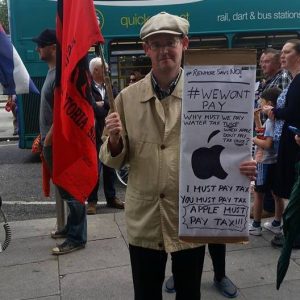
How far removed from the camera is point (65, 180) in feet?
10.2

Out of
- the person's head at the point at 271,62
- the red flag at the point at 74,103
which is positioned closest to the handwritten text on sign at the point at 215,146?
the red flag at the point at 74,103

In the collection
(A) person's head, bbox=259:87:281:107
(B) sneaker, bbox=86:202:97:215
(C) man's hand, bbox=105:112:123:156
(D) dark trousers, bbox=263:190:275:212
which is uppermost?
(A) person's head, bbox=259:87:281:107

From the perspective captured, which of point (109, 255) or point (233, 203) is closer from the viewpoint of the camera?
point (233, 203)

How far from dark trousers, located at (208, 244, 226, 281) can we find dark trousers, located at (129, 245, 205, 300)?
36.5 inches

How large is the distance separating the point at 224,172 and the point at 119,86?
6.04 m

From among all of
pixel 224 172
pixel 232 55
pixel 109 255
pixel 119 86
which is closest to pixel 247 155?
pixel 224 172

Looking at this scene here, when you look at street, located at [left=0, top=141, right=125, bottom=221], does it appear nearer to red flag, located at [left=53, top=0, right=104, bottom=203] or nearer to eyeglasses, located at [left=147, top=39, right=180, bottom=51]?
red flag, located at [left=53, top=0, right=104, bottom=203]

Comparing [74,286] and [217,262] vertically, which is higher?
[217,262]

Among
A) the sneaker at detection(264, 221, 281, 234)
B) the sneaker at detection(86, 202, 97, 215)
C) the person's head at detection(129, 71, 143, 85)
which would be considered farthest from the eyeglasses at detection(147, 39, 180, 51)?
the person's head at detection(129, 71, 143, 85)

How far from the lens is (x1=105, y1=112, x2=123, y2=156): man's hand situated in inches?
93.6

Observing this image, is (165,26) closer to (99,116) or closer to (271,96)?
(271,96)

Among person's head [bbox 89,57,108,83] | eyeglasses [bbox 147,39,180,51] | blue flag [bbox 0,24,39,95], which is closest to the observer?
eyeglasses [bbox 147,39,180,51]

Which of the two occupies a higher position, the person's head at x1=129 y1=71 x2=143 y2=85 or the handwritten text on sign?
the person's head at x1=129 y1=71 x2=143 y2=85

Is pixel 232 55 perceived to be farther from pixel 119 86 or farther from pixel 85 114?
pixel 119 86
